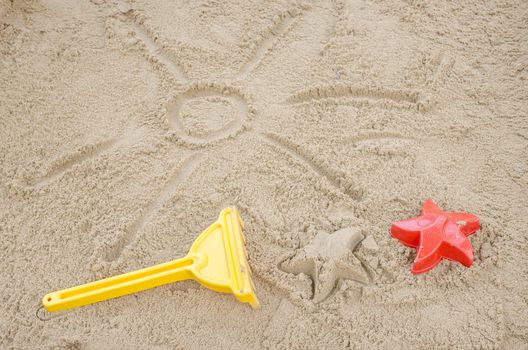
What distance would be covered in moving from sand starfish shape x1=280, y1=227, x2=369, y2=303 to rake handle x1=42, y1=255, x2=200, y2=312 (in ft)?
1.05

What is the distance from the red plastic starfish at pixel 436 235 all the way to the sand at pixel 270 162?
0.04 m

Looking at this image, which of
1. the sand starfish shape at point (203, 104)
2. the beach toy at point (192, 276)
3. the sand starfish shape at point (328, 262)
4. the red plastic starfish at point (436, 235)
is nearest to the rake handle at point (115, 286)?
the beach toy at point (192, 276)

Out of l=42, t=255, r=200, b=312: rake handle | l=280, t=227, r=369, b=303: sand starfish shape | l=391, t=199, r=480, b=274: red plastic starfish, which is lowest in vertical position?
l=42, t=255, r=200, b=312: rake handle

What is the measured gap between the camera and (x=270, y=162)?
1822mm

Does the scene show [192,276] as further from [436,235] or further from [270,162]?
[436,235]

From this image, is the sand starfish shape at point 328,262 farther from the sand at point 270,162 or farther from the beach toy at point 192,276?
the beach toy at point 192,276

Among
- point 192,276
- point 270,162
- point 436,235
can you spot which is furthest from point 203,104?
point 436,235

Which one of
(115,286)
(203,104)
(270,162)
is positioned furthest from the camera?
(203,104)

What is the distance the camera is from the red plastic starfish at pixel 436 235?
58.0 inches

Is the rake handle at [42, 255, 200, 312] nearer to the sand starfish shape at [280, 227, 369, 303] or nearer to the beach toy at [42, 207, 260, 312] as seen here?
the beach toy at [42, 207, 260, 312]

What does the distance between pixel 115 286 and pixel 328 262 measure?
0.62 metres

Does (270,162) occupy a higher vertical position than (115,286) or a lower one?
higher

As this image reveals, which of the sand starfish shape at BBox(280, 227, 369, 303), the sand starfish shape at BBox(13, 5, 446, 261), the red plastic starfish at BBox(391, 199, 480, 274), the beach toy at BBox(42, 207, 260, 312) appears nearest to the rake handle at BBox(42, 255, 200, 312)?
the beach toy at BBox(42, 207, 260, 312)

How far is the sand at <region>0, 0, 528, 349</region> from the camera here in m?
1.47
